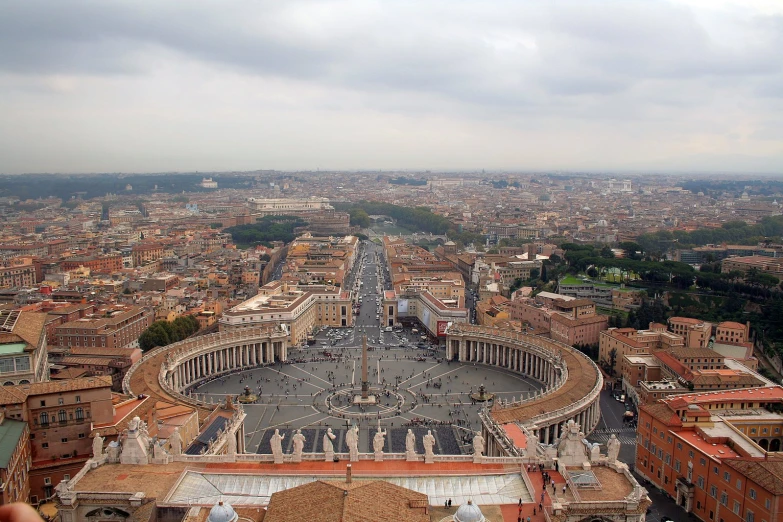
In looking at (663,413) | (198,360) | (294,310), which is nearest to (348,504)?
(663,413)

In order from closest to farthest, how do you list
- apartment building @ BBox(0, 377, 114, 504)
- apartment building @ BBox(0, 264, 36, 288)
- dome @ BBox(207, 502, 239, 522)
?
dome @ BBox(207, 502, 239, 522) < apartment building @ BBox(0, 377, 114, 504) < apartment building @ BBox(0, 264, 36, 288)

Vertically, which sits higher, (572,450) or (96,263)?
(572,450)

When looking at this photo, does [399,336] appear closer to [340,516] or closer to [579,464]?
[579,464]

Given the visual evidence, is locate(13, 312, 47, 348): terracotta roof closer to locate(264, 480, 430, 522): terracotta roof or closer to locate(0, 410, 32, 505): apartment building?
locate(0, 410, 32, 505): apartment building

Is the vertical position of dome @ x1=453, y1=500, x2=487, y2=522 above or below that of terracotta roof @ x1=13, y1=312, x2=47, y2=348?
→ below

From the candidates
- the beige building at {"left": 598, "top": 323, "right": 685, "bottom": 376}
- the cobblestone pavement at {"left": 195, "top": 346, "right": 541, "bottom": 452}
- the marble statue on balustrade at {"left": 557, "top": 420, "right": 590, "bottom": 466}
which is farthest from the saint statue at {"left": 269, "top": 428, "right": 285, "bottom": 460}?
the beige building at {"left": 598, "top": 323, "right": 685, "bottom": 376}

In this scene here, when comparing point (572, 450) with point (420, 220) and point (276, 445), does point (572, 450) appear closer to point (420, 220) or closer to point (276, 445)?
point (276, 445)
